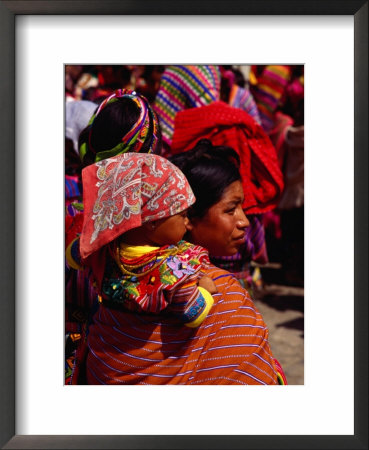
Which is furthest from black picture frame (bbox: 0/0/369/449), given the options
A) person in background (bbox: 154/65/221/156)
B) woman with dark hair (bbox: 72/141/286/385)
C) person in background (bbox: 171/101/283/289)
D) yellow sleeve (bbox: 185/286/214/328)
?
person in background (bbox: 154/65/221/156)

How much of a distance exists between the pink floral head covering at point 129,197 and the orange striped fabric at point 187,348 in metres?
0.28

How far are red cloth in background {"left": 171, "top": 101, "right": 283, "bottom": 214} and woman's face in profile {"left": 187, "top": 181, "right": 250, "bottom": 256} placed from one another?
1.29ft

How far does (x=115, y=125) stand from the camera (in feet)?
5.58

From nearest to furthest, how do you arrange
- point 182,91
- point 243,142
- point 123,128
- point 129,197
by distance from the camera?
point 129,197
point 123,128
point 243,142
point 182,91

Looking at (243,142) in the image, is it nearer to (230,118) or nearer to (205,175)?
(230,118)

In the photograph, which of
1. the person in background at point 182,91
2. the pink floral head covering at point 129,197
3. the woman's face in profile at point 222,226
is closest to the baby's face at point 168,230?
the pink floral head covering at point 129,197

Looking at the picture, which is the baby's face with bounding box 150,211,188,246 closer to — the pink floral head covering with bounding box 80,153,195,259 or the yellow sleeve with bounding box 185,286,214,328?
the pink floral head covering with bounding box 80,153,195,259
